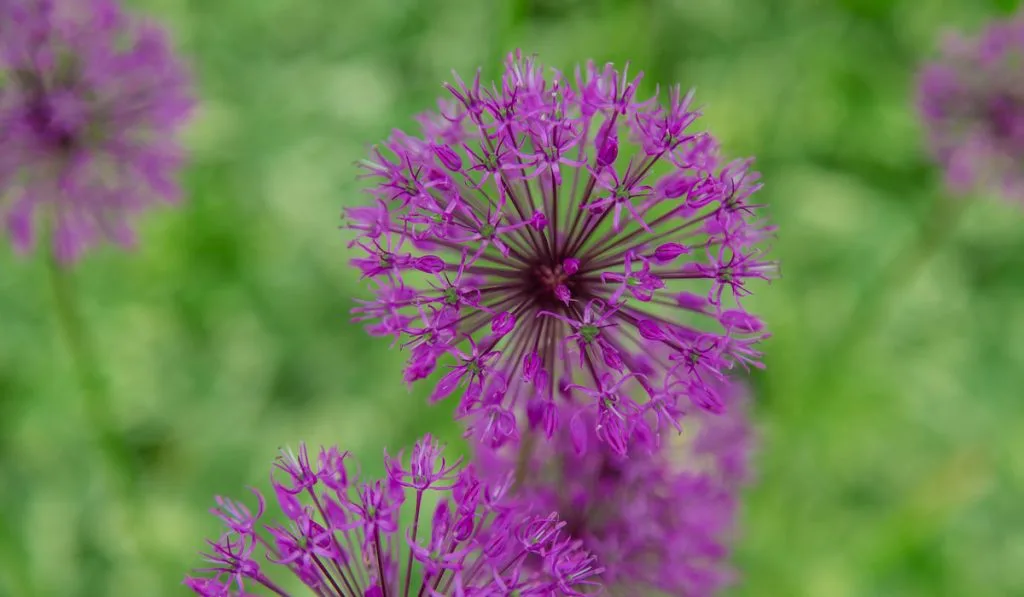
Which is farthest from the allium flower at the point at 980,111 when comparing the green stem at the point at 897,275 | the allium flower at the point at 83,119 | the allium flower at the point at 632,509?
the allium flower at the point at 83,119

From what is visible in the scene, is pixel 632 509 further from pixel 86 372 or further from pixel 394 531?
pixel 86 372

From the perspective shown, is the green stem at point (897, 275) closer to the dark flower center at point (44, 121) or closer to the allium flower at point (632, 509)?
the allium flower at point (632, 509)

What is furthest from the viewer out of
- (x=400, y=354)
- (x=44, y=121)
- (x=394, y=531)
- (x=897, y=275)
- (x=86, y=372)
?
(x=400, y=354)

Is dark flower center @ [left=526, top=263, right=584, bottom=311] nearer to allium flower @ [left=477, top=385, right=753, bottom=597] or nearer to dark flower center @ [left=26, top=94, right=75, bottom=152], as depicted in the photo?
allium flower @ [left=477, top=385, right=753, bottom=597]

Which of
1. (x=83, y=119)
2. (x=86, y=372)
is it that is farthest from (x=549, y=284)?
(x=86, y=372)

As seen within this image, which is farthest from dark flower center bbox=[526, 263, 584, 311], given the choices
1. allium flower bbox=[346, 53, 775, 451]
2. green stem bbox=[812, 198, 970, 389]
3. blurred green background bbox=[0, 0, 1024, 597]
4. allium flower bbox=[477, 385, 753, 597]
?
green stem bbox=[812, 198, 970, 389]

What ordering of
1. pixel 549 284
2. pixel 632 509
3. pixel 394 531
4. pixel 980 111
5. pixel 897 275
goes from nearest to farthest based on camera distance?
pixel 394 531 → pixel 549 284 → pixel 632 509 → pixel 980 111 → pixel 897 275
